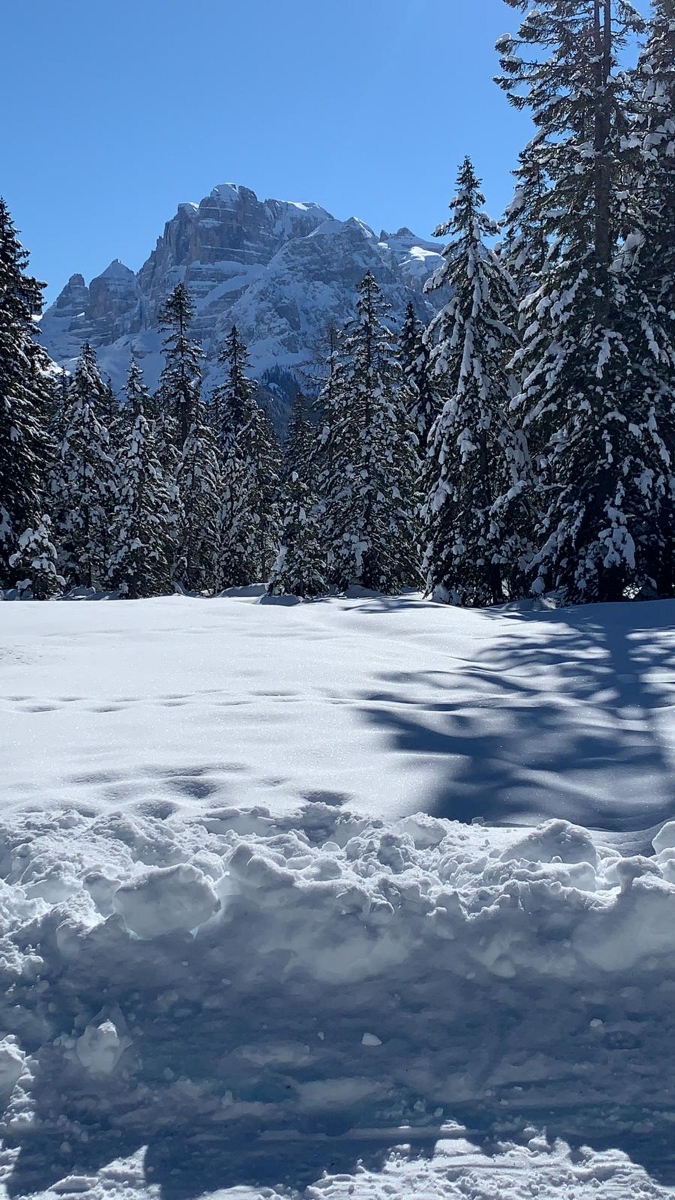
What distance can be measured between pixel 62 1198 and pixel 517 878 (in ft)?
5.78

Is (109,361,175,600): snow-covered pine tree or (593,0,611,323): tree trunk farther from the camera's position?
(109,361,175,600): snow-covered pine tree

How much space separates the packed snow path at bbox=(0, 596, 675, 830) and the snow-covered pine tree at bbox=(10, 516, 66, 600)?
1033 cm

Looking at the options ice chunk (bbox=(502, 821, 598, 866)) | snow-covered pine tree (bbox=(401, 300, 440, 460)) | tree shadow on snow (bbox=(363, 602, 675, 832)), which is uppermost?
snow-covered pine tree (bbox=(401, 300, 440, 460))

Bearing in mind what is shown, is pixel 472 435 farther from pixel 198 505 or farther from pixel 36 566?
pixel 198 505

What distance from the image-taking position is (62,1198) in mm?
2047

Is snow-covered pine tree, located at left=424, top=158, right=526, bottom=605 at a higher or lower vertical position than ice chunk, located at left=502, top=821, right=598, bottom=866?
higher

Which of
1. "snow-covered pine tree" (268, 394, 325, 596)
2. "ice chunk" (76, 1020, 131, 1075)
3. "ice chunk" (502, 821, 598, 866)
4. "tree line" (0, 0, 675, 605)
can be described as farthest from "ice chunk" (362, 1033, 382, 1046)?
"snow-covered pine tree" (268, 394, 325, 596)

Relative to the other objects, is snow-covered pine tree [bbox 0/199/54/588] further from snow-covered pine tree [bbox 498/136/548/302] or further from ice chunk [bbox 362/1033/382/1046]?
ice chunk [bbox 362/1033/382/1046]

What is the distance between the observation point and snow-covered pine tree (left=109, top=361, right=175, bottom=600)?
27.3 metres

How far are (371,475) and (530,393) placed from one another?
8.22 metres

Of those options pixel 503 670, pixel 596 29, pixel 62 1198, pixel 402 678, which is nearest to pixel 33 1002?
pixel 62 1198

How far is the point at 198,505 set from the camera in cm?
3253

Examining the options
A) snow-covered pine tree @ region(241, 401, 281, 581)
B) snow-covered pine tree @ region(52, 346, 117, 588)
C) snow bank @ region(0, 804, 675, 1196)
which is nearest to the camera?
snow bank @ region(0, 804, 675, 1196)

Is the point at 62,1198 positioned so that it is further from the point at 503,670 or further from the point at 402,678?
the point at 503,670
